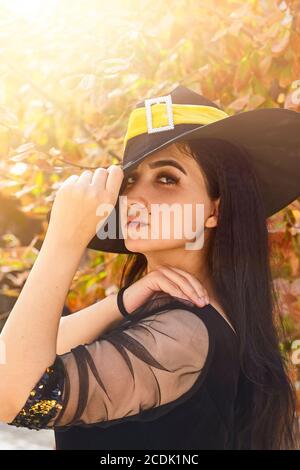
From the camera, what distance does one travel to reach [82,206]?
1906mm

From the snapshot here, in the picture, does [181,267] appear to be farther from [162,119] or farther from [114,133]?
[114,133]

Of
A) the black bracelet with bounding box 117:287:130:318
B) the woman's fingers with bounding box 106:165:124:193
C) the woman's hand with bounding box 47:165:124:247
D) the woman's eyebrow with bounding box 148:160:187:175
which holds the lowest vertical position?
the black bracelet with bounding box 117:287:130:318

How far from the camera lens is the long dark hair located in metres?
2.07

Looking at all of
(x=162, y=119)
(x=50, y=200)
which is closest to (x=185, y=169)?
(x=162, y=119)

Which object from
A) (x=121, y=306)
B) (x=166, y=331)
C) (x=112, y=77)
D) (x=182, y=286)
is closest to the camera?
(x=166, y=331)

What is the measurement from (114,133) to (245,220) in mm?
1694

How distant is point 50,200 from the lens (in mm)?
3629

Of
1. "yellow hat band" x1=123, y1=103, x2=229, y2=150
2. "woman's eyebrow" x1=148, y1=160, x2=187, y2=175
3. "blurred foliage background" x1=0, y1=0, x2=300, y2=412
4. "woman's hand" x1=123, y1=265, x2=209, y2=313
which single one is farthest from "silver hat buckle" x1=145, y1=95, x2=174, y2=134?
"blurred foliage background" x1=0, y1=0, x2=300, y2=412

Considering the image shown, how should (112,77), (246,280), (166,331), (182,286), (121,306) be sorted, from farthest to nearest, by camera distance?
(112,77) < (121,306) < (246,280) < (182,286) < (166,331)

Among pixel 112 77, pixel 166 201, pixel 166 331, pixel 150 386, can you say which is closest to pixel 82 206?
pixel 166 201

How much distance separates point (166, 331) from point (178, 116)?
694 mm

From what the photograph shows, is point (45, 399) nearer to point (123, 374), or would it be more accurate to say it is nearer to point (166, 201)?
point (123, 374)

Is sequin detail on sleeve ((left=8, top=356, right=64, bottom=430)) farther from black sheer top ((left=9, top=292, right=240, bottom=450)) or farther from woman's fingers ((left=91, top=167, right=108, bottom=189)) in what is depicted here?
woman's fingers ((left=91, top=167, right=108, bottom=189))

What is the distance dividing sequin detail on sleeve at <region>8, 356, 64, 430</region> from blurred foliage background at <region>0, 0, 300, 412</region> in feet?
5.72
